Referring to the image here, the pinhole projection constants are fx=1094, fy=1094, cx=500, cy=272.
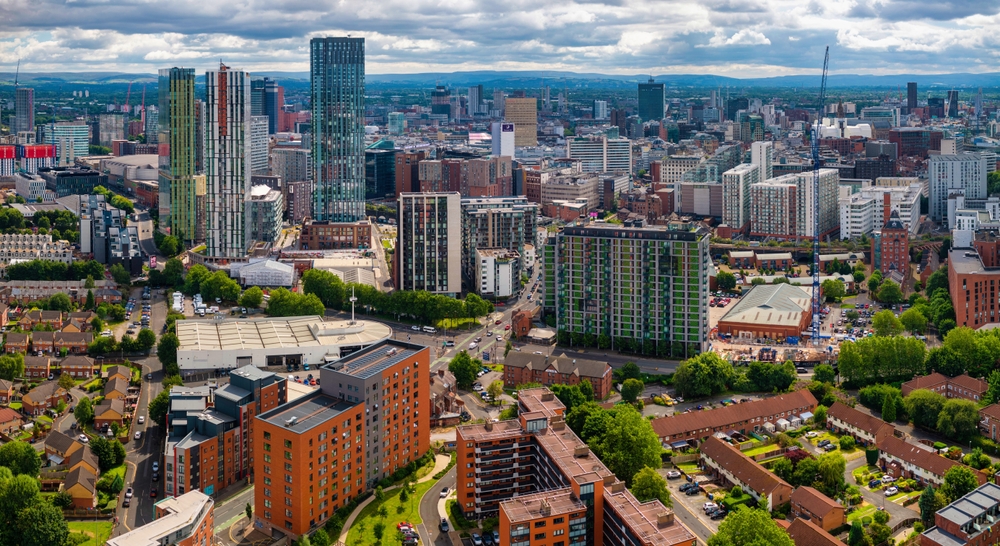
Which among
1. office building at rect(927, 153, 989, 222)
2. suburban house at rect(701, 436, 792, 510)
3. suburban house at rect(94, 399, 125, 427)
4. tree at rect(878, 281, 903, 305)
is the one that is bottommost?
suburban house at rect(701, 436, 792, 510)

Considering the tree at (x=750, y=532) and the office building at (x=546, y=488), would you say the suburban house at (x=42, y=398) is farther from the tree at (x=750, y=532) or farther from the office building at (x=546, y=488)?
the tree at (x=750, y=532)

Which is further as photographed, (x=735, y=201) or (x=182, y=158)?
(x=735, y=201)

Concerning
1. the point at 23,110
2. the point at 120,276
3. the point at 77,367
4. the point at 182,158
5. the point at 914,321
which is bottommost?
the point at 77,367

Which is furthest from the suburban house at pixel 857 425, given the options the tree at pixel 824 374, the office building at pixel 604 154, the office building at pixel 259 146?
the office building at pixel 604 154

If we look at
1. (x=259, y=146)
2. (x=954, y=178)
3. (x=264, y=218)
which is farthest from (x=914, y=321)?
(x=259, y=146)

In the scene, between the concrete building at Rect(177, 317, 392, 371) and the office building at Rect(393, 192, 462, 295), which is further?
the office building at Rect(393, 192, 462, 295)

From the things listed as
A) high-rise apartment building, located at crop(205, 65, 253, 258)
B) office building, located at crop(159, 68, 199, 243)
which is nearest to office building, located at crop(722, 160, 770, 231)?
high-rise apartment building, located at crop(205, 65, 253, 258)

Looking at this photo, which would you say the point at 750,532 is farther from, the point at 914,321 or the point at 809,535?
the point at 914,321

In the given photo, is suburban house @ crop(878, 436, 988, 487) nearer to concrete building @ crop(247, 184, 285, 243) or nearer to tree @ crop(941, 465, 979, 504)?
tree @ crop(941, 465, 979, 504)
